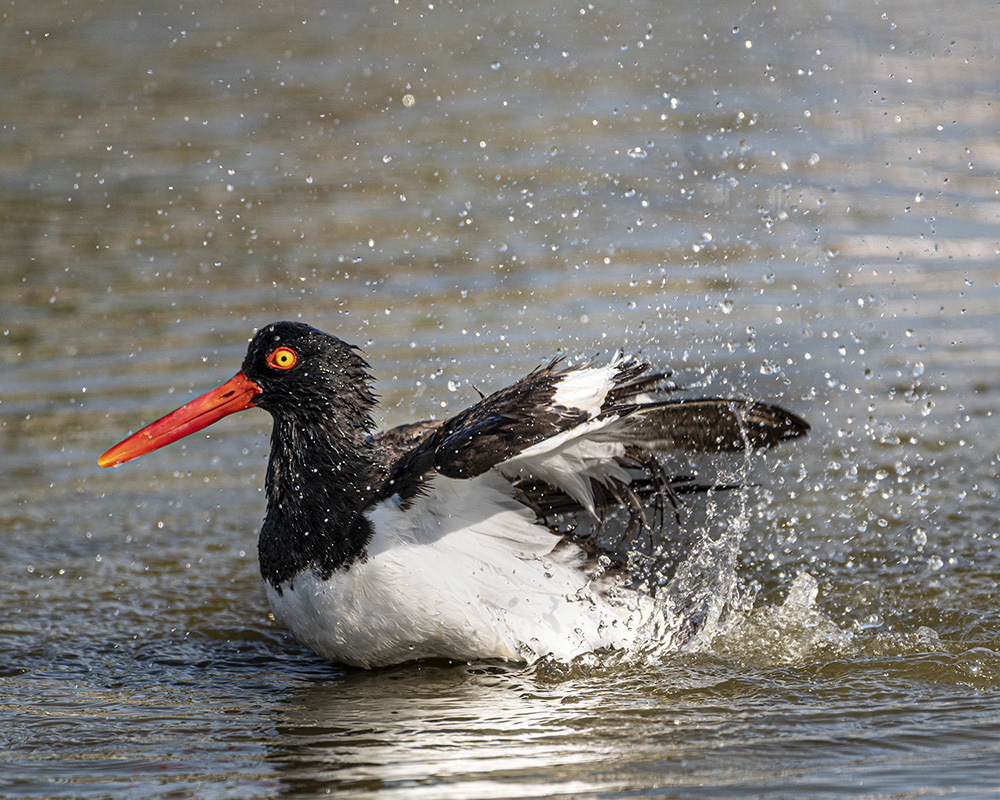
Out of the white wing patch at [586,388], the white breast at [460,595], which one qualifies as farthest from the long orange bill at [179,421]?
the white wing patch at [586,388]

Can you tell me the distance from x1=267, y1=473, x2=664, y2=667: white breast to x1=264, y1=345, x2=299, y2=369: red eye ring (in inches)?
31.1

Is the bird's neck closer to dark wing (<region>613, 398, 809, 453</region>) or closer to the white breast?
the white breast

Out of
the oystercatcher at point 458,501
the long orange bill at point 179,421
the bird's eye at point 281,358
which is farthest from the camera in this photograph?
the long orange bill at point 179,421

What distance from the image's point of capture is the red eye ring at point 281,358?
5.70 metres

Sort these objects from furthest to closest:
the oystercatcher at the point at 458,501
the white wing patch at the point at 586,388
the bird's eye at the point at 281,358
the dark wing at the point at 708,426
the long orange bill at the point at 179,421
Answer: the long orange bill at the point at 179,421 < the bird's eye at the point at 281,358 < the dark wing at the point at 708,426 < the oystercatcher at the point at 458,501 < the white wing patch at the point at 586,388

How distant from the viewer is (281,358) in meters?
5.71

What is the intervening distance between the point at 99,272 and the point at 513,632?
653 centimetres

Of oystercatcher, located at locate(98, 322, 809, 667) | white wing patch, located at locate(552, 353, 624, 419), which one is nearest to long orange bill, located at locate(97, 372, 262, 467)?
oystercatcher, located at locate(98, 322, 809, 667)

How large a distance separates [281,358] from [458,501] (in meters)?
1.01

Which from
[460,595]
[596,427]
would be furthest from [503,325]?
[596,427]

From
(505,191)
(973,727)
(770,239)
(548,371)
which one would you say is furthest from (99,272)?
(973,727)

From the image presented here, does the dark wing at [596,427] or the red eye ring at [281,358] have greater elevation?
the red eye ring at [281,358]

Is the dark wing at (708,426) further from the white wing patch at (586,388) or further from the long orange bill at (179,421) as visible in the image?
the long orange bill at (179,421)

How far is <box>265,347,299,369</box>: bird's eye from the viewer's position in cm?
570
